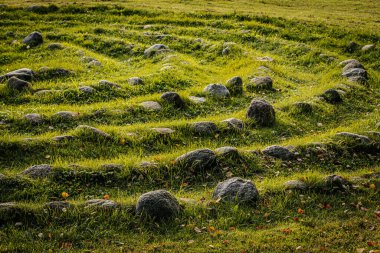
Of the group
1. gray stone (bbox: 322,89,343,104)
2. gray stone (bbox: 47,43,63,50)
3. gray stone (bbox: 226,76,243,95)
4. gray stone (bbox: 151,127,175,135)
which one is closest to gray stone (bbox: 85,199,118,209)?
gray stone (bbox: 151,127,175,135)

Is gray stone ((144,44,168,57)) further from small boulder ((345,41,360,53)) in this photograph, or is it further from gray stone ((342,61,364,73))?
small boulder ((345,41,360,53))

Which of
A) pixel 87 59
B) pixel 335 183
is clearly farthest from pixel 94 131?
pixel 87 59

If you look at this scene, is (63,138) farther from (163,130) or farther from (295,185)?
(295,185)

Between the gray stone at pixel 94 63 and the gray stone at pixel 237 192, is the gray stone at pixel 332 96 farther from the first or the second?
the gray stone at pixel 94 63

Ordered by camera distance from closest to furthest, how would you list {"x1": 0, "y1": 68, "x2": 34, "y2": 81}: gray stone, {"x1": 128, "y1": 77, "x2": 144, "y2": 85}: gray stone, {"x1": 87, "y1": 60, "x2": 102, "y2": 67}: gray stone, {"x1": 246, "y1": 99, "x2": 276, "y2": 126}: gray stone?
{"x1": 246, "y1": 99, "x2": 276, "y2": 126}: gray stone < {"x1": 0, "y1": 68, "x2": 34, "y2": 81}: gray stone < {"x1": 128, "y1": 77, "x2": 144, "y2": 85}: gray stone < {"x1": 87, "y1": 60, "x2": 102, "y2": 67}: gray stone

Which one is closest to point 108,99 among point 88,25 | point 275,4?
point 88,25

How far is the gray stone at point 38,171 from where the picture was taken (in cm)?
723

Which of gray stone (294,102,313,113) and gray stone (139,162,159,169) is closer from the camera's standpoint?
gray stone (139,162,159,169)

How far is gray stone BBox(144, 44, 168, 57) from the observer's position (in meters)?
17.0

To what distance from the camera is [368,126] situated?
10.5m

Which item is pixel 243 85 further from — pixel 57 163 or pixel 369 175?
pixel 57 163

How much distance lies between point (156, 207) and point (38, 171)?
8.92 feet

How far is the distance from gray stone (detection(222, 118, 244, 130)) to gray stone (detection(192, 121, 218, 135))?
1.28ft

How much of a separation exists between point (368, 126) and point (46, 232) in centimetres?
894
